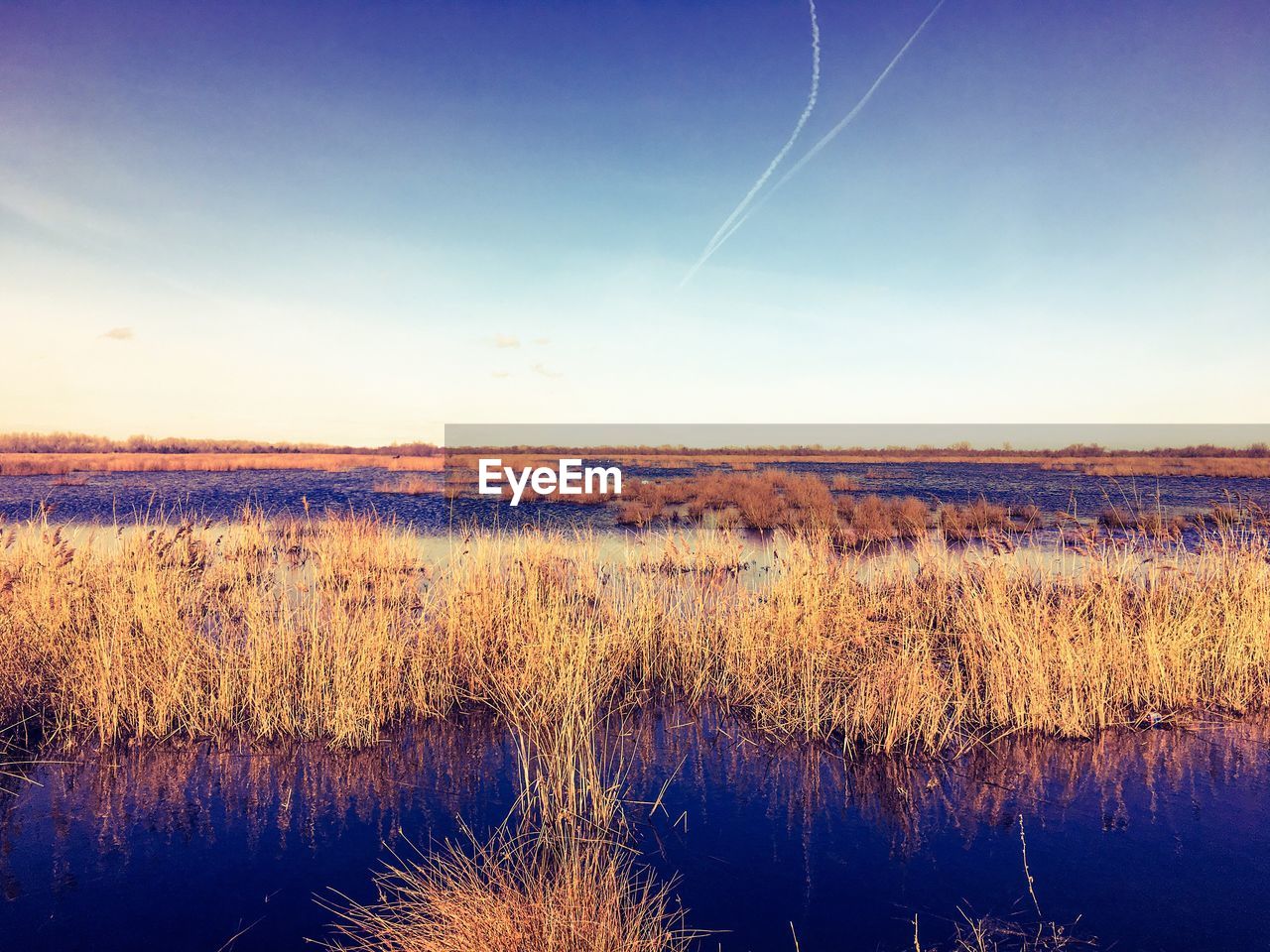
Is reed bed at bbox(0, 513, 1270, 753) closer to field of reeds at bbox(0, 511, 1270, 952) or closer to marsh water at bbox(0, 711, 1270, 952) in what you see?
field of reeds at bbox(0, 511, 1270, 952)

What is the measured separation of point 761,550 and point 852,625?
898 cm

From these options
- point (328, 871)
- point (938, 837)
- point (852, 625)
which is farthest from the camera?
point (852, 625)

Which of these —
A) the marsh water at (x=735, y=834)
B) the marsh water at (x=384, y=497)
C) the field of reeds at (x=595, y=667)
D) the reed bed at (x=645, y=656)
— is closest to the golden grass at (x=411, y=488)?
the marsh water at (x=384, y=497)

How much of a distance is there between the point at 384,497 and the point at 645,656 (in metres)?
25.8

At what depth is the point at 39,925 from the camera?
12.9ft

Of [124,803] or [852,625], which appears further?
[852,625]

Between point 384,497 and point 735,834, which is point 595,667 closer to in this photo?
point 735,834

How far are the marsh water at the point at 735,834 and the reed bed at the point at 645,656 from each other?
1.33ft

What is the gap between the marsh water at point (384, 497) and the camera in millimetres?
22875

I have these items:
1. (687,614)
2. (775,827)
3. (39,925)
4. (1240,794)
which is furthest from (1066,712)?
(39,925)

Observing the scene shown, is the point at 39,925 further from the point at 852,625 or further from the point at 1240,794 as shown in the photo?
the point at 1240,794

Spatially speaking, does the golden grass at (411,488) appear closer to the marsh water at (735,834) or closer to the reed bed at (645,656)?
the reed bed at (645,656)

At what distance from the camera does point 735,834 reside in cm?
493

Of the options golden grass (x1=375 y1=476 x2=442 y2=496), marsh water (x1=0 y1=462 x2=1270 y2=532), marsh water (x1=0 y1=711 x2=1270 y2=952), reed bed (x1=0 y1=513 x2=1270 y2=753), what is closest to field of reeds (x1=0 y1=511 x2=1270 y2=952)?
reed bed (x1=0 y1=513 x2=1270 y2=753)
